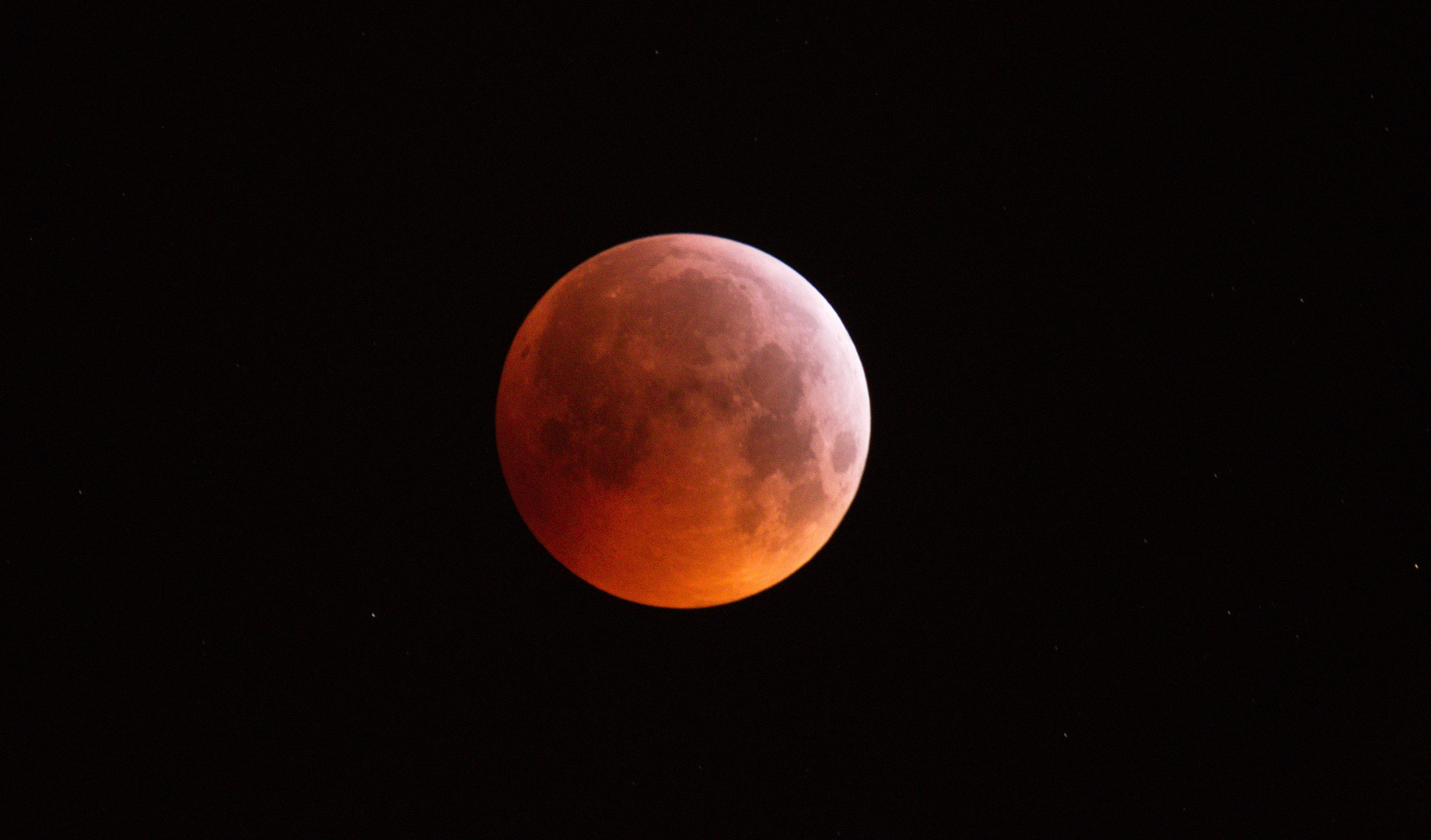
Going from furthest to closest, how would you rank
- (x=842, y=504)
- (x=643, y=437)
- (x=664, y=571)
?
(x=842, y=504), (x=664, y=571), (x=643, y=437)

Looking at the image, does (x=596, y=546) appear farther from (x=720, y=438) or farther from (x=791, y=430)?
(x=791, y=430)

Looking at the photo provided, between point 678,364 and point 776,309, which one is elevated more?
point 776,309

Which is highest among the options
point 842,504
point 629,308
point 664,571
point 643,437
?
point 629,308

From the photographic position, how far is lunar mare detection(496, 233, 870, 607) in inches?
144

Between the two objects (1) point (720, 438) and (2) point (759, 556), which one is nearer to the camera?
(1) point (720, 438)

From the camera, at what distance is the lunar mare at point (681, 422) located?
366cm

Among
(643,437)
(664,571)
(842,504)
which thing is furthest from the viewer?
(842,504)

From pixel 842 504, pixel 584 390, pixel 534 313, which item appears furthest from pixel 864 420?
pixel 534 313

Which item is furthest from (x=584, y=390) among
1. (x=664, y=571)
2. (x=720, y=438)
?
(x=664, y=571)

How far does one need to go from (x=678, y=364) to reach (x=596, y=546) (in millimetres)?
937

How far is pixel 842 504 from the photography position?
425 cm

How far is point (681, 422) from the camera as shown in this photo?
3633mm

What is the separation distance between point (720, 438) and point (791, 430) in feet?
1.15

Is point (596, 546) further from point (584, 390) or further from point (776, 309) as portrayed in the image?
point (776, 309)
